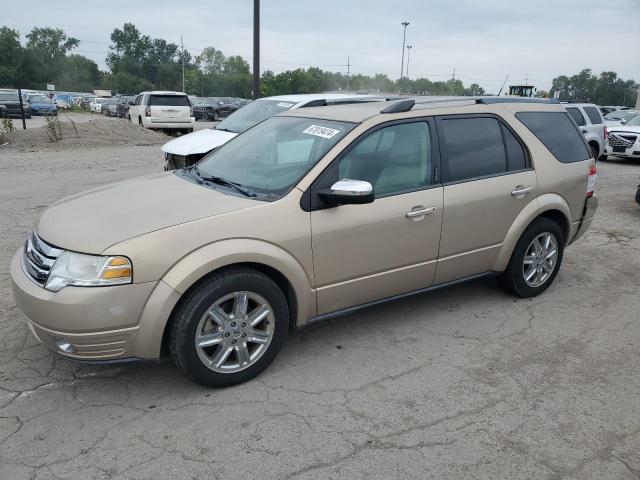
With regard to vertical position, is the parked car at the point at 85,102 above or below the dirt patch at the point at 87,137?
above

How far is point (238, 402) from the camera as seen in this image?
3211mm

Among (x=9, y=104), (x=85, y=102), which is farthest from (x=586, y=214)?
(x=85, y=102)

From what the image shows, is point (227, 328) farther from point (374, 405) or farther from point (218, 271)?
point (374, 405)

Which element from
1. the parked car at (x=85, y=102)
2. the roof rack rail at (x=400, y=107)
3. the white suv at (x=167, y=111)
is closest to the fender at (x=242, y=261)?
the roof rack rail at (x=400, y=107)

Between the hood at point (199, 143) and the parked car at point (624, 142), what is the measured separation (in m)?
12.6

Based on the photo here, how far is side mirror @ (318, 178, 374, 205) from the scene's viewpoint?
11.0 feet

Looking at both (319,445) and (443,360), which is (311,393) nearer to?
(319,445)

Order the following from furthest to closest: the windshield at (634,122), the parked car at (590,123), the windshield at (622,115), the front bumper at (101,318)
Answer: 1. the windshield at (622,115)
2. the windshield at (634,122)
3. the parked car at (590,123)
4. the front bumper at (101,318)

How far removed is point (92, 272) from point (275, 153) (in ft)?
5.93

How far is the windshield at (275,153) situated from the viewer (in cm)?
368

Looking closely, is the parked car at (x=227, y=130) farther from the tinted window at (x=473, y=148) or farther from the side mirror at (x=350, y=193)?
the side mirror at (x=350, y=193)

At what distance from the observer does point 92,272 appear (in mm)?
2926

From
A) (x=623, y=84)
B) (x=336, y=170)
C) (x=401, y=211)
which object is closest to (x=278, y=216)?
(x=336, y=170)

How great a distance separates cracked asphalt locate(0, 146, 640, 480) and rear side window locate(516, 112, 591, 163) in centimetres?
140
